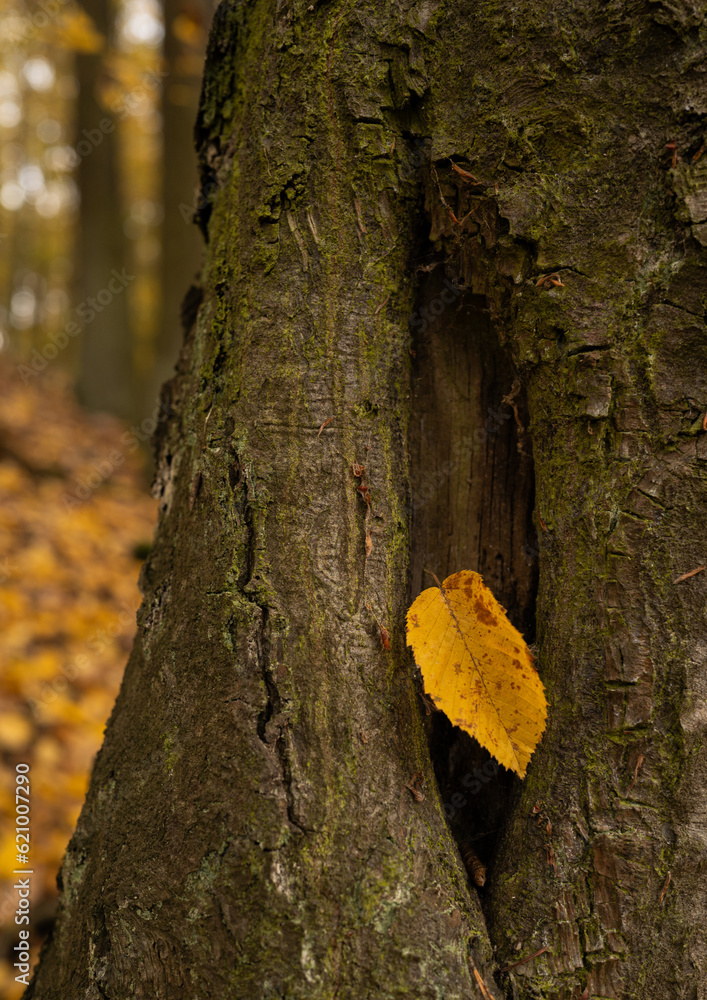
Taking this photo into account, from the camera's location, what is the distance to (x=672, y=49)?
101cm

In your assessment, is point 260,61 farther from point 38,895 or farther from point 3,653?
point 3,653

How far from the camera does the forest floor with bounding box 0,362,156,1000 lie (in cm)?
279

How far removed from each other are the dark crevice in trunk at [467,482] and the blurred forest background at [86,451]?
2.84 ft

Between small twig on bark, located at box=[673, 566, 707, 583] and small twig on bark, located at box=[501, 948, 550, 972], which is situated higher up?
small twig on bark, located at box=[673, 566, 707, 583]

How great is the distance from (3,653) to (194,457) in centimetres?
297

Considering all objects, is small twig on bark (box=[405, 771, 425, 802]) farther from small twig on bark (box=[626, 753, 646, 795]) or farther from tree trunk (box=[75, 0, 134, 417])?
tree trunk (box=[75, 0, 134, 417])

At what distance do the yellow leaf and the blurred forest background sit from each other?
3.62ft

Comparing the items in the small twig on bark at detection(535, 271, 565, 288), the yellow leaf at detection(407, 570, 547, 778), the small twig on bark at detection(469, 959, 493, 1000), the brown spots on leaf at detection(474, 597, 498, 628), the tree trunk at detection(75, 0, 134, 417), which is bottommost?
the small twig on bark at detection(469, 959, 493, 1000)
